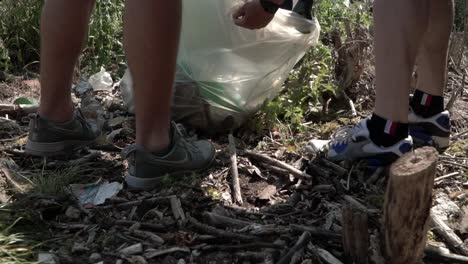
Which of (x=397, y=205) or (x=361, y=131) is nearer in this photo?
(x=397, y=205)

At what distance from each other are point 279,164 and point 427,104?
2.21 feet

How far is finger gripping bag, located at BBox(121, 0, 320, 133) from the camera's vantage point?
286 cm

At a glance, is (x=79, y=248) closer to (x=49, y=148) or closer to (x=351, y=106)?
(x=49, y=148)

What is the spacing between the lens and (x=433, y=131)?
2678 mm

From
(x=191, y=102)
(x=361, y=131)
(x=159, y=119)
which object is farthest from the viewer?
(x=191, y=102)

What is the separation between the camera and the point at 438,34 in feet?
8.69

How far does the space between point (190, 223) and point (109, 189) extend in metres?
0.43

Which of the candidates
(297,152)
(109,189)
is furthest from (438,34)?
(109,189)

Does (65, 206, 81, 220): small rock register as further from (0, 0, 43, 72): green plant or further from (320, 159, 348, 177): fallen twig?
(0, 0, 43, 72): green plant

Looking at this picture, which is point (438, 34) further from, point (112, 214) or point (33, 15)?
point (33, 15)

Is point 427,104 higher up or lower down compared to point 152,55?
lower down

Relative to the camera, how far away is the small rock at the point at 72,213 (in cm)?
217

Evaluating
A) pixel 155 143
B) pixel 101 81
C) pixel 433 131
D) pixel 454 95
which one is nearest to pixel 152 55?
pixel 155 143

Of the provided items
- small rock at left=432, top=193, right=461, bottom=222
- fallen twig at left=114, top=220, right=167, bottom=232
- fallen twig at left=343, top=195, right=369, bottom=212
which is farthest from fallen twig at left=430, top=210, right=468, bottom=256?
fallen twig at left=114, top=220, right=167, bottom=232
